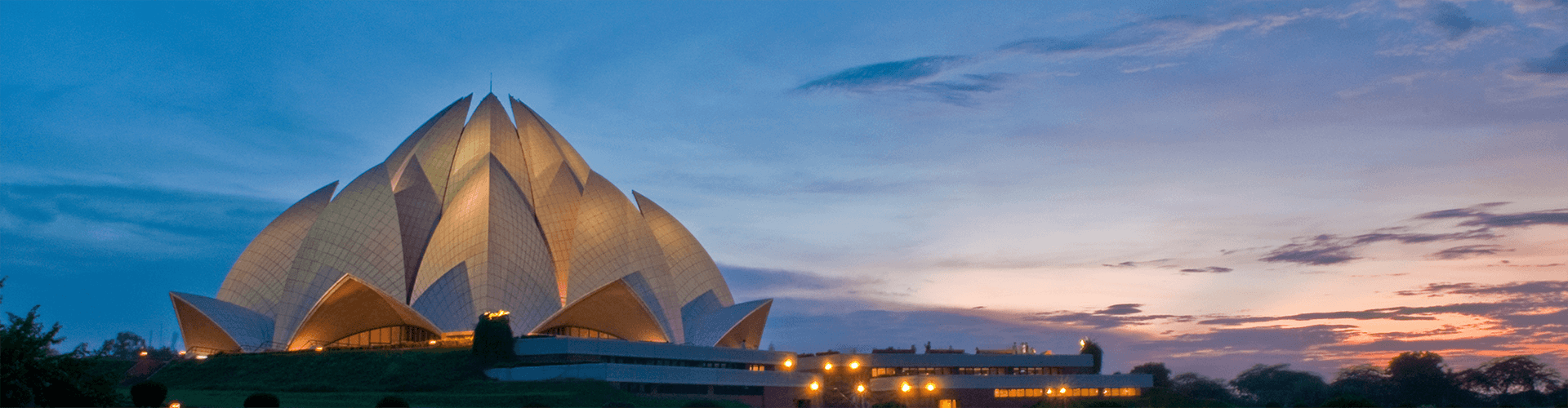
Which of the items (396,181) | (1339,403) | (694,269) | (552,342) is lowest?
(1339,403)

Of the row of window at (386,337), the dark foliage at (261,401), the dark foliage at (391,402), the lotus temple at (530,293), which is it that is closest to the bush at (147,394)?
the dark foliage at (261,401)

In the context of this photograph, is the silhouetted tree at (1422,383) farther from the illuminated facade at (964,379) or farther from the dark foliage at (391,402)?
the dark foliage at (391,402)

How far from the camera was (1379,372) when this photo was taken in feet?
228

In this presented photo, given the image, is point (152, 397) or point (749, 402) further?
point (749, 402)

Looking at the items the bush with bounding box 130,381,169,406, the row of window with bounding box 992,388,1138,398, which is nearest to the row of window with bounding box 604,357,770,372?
the row of window with bounding box 992,388,1138,398

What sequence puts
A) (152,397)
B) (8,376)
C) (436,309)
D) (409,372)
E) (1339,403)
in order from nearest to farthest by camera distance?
(8,376), (152,397), (1339,403), (409,372), (436,309)

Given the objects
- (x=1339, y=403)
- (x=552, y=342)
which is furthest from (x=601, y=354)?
(x=1339, y=403)

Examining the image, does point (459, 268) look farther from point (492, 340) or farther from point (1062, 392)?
point (1062, 392)

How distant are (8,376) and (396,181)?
42.7 metres

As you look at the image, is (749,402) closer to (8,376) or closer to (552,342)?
(552,342)

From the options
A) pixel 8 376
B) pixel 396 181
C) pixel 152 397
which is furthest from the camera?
pixel 396 181

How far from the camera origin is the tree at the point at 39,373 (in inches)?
834

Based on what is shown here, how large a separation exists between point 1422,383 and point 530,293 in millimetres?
51136

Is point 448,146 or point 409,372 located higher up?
point 448,146
